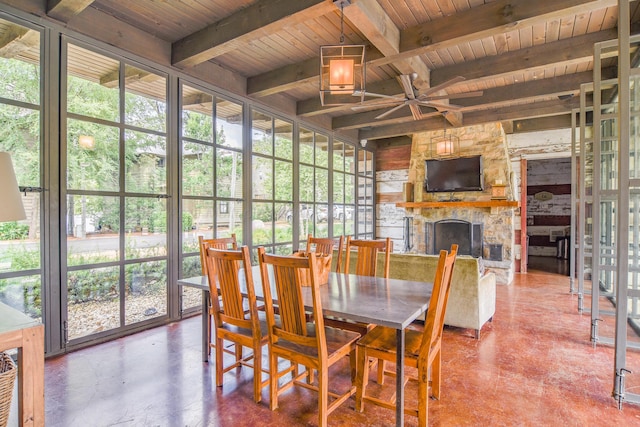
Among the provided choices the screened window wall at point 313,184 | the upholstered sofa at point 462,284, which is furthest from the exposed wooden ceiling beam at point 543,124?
the upholstered sofa at point 462,284

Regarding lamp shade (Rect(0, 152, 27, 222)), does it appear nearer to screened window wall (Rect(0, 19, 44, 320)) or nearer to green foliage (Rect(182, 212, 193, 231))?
screened window wall (Rect(0, 19, 44, 320))

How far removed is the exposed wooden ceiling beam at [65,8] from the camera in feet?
8.66

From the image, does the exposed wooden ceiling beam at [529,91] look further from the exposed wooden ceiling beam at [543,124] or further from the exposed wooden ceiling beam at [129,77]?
the exposed wooden ceiling beam at [129,77]

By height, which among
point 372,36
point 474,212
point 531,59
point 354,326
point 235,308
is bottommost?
point 354,326

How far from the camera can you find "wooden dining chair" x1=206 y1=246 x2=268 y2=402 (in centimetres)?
217

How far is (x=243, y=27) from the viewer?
3.11 meters

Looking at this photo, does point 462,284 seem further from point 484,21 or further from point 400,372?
point 484,21

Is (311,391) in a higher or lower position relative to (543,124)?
lower

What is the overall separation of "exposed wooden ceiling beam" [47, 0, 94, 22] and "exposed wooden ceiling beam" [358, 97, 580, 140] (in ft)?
17.4

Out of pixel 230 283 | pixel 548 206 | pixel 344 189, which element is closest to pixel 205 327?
pixel 230 283

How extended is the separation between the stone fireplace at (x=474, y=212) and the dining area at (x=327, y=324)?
466cm

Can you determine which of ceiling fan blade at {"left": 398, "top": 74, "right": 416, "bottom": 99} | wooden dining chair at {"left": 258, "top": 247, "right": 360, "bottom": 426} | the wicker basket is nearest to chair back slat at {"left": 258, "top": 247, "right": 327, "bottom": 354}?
wooden dining chair at {"left": 258, "top": 247, "right": 360, "bottom": 426}

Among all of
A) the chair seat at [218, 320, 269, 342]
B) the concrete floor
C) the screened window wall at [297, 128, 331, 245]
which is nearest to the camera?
the concrete floor

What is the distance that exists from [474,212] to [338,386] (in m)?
5.50
